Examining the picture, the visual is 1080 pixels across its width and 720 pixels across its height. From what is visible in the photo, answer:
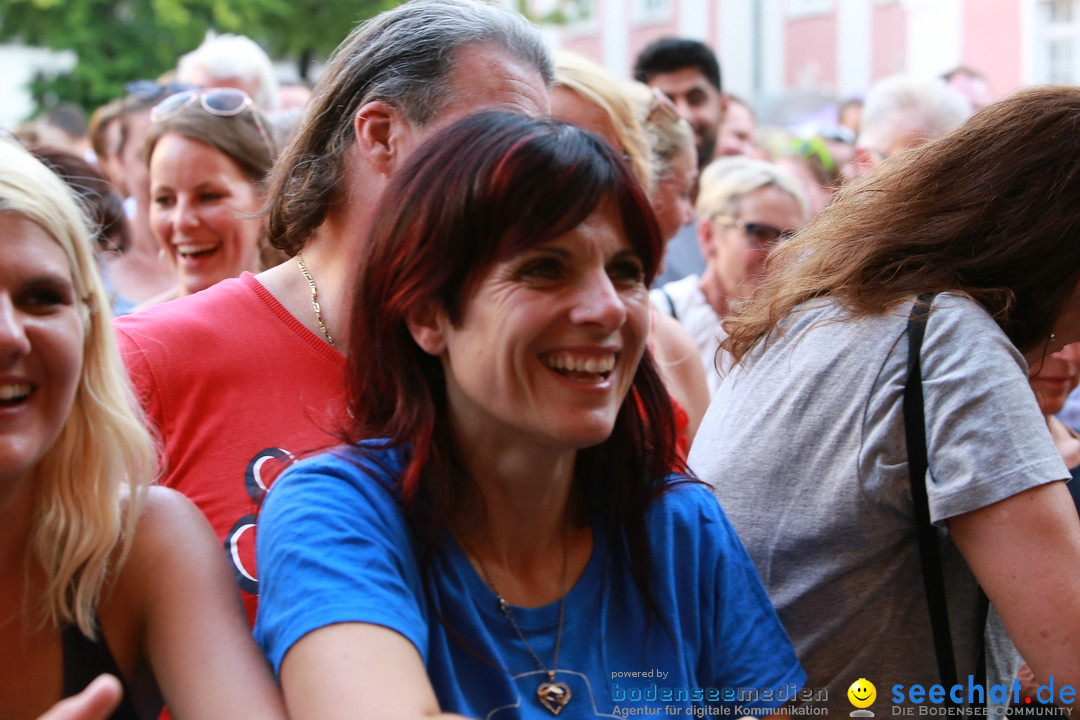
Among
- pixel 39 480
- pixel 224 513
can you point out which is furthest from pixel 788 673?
pixel 39 480

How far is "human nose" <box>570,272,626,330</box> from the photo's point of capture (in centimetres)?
177

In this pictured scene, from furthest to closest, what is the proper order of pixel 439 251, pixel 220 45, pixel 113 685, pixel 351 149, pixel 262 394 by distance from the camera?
pixel 220 45 → pixel 351 149 → pixel 262 394 → pixel 439 251 → pixel 113 685

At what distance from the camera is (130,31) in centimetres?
2114

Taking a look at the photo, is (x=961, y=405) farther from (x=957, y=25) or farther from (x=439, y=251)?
(x=957, y=25)

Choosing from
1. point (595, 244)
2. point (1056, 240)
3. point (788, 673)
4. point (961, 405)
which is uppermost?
point (595, 244)

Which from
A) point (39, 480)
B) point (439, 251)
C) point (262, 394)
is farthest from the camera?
point (262, 394)

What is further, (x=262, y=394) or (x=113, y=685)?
(x=262, y=394)

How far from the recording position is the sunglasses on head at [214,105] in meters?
3.89

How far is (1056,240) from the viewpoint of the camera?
7.33 feet

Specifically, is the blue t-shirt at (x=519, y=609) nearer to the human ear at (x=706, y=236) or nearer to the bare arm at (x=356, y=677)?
the bare arm at (x=356, y=677)

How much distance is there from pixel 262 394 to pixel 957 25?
18.6 meters

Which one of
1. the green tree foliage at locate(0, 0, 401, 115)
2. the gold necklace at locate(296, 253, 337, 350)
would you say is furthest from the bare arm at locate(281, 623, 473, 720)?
the green tree foliage at locate(0, 0, 401, 115)

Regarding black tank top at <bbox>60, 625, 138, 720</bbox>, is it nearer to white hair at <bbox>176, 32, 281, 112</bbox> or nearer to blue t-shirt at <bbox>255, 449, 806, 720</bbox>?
blue t-shirt at <bbox>255, 449, 806, 720</bbox>

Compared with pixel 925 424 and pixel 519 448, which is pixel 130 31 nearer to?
pixel 519 448
